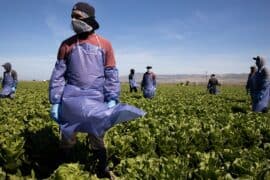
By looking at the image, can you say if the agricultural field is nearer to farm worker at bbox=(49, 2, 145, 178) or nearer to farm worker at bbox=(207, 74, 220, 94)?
farm worker at bbox=(49, 2, 145, 178)

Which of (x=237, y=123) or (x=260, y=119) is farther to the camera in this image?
(x=260, y=119)

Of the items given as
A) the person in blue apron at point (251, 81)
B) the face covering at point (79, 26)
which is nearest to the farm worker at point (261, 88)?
the person in blue apron at point (251, 81)

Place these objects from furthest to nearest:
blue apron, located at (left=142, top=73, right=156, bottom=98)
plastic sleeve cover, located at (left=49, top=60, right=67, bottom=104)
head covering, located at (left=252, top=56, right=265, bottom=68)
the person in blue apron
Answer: blue apron, located at (left=142, top=73, right=156, bottom=98) < the person in blue apron < head covering, located at (left=252, top=56, right=265, bottom=68) < plastic sleeve cover, located at (left=49, top=60, right=67, bottom=104)

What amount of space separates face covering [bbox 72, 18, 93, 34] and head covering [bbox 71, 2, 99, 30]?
0.04 meters

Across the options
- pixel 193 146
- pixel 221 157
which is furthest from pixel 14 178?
pixel 193 146

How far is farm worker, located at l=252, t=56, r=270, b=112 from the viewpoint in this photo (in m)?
12.9

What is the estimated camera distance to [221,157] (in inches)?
221

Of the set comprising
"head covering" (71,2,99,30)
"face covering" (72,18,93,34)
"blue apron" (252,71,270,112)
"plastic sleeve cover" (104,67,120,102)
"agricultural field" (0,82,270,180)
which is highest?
"head covering" (71,2,99,30)

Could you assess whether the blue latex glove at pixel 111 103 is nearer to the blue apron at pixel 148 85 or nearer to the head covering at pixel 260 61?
the head covering at pixel 260 61

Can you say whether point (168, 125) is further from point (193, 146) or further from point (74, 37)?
point (74, 37)

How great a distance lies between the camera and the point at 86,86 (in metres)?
4.67

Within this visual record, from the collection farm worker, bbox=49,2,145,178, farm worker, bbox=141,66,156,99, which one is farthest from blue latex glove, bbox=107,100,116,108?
farm worker, bbox=141,66,156,99

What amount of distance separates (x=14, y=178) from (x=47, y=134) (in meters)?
1.86

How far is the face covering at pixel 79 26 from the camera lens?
468 centimetres
